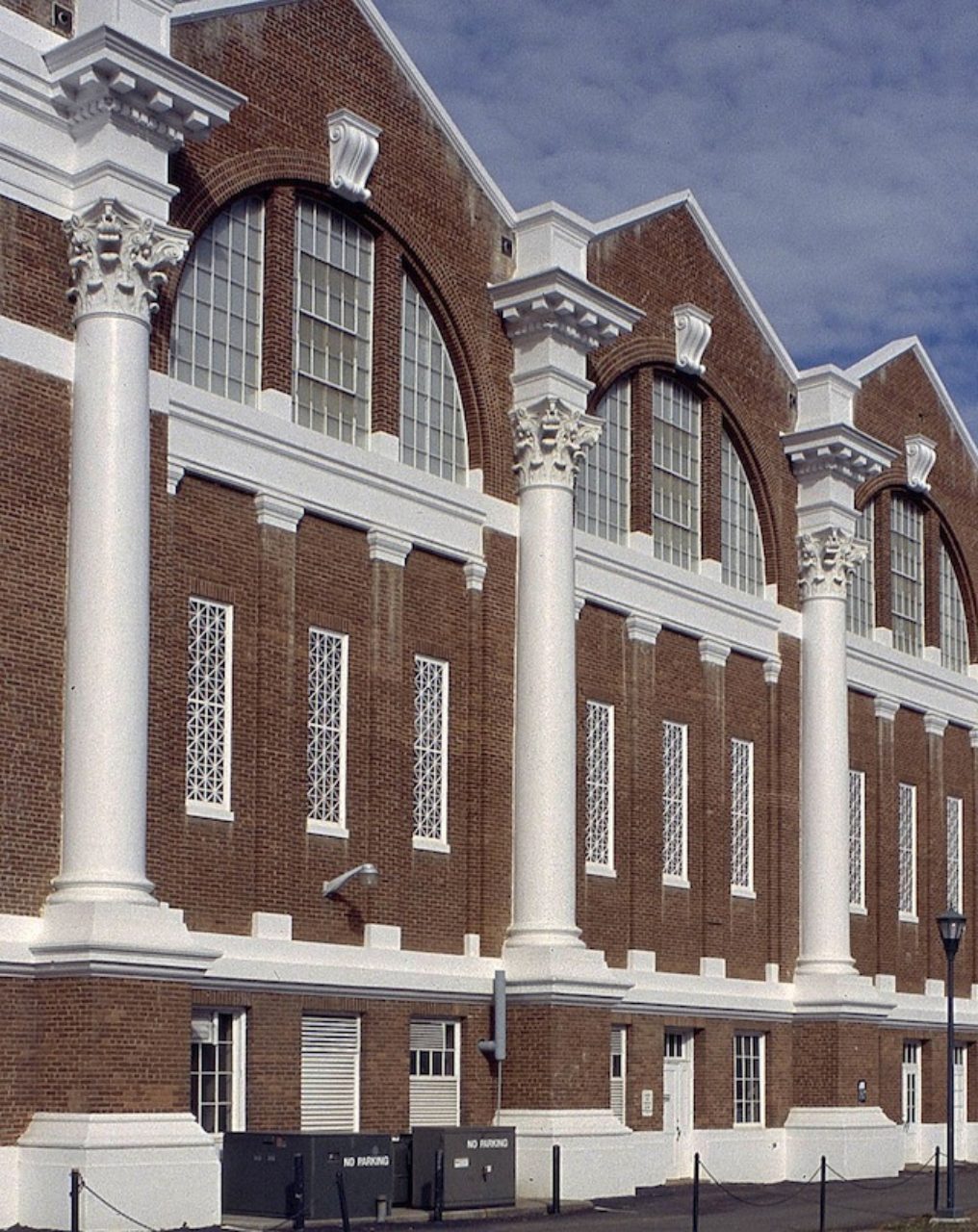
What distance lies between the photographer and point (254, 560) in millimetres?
28422

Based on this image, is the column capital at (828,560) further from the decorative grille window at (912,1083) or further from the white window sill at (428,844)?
the white window sill at (428,844)

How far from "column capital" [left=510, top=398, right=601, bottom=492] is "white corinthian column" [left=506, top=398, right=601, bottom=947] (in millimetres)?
14

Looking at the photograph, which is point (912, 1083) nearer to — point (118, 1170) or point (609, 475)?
point (609, 475)

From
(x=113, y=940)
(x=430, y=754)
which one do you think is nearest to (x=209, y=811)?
(x=113, y=940)

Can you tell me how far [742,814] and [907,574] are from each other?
859cm

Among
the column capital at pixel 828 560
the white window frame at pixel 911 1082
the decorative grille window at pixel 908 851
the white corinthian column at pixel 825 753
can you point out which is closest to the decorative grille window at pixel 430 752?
the white corinthian column at pixel 825 753

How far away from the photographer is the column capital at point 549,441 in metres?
32.9

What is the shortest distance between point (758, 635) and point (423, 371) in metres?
9.74

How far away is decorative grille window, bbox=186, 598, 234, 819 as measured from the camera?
2728 cm

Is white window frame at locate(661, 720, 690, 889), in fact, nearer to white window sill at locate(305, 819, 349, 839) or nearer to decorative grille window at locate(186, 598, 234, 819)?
white window sill at locate(305, 819, 349, 839)

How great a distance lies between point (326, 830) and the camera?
29.1m

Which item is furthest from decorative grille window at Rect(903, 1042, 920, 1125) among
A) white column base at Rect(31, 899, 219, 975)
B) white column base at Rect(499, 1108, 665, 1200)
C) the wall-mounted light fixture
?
white column base at Rect(31, 899, 219, 975)

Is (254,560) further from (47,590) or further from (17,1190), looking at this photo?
(17,1190)

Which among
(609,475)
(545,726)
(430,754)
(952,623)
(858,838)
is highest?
(609,475)
